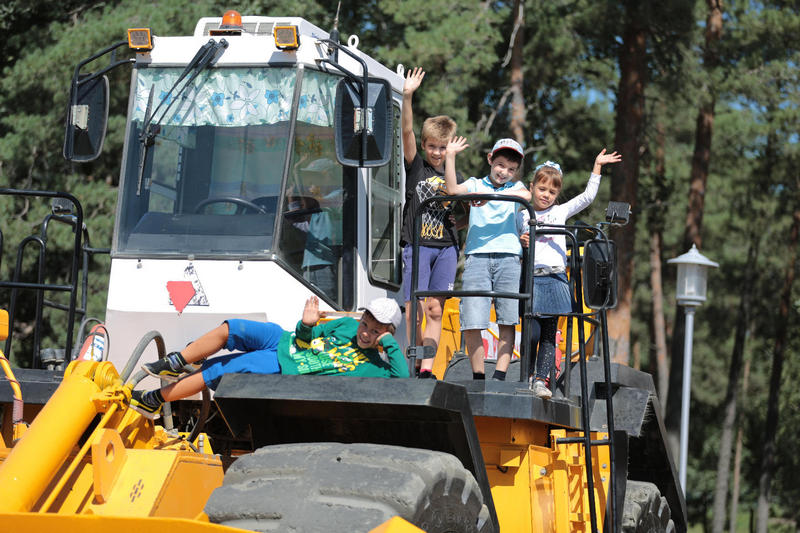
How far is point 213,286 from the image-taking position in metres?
6.21

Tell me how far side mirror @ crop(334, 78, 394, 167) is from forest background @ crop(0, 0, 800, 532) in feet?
36.4

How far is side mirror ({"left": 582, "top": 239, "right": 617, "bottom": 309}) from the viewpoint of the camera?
20.0 ft

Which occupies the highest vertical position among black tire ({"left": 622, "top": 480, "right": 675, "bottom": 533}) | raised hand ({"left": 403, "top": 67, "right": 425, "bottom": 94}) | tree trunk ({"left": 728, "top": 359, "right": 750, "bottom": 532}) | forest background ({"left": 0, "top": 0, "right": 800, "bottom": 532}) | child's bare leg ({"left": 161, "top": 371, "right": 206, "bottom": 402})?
forest background ({"left": 0, "top": 0, "right": 800, "bottom": 532})

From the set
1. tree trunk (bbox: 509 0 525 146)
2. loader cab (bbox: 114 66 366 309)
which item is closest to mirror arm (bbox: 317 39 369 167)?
loader cab (bbox: 114 66 366 309)

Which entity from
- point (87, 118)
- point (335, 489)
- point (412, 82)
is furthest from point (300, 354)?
point (412, 82)

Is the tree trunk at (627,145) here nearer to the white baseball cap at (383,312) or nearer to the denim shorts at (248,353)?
the denim shorts at (248,353)

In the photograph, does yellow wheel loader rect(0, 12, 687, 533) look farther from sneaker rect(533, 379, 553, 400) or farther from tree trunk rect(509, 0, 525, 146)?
tree trunk rect(509, 0, 525, 146)

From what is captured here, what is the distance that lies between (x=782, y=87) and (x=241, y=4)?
1361 cm

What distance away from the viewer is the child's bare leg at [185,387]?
540 centimetres

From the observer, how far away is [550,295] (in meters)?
6.99

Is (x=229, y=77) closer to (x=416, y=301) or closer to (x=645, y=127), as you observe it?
(x=416, y=301)

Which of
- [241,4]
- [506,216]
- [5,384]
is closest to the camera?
[5,384]

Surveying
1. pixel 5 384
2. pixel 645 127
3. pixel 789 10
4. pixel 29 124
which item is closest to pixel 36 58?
pixel 29 124

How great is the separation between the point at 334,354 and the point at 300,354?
16 centimetres
